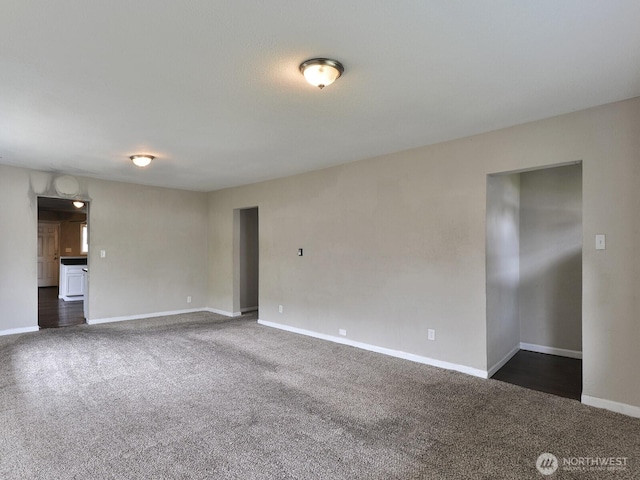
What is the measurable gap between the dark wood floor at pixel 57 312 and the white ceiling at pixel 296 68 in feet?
10.8

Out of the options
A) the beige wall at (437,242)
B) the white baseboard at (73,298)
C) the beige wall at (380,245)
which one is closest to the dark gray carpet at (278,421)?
the beige wall at (437,242)

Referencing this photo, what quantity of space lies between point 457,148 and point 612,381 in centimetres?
247

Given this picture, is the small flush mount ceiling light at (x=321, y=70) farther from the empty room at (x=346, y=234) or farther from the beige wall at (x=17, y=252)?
the beige wall at (x=17, y=252)

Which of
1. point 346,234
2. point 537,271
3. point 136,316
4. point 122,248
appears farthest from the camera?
point 136,316

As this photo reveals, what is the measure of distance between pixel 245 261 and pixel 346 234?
304cm

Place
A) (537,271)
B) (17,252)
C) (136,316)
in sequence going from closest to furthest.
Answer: (537,271)
(17,252)
(136,316)

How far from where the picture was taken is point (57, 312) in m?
7.00

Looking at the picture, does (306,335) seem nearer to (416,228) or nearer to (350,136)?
(416,228)

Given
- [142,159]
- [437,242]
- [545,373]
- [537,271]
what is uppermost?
[142,159]

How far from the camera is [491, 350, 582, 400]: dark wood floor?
338cm

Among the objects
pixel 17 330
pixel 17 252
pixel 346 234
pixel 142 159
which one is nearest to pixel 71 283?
pixel 17 330

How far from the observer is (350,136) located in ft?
12.4

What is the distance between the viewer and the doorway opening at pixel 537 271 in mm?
3984

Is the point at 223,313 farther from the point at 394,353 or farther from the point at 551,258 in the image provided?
the point at 551,258
